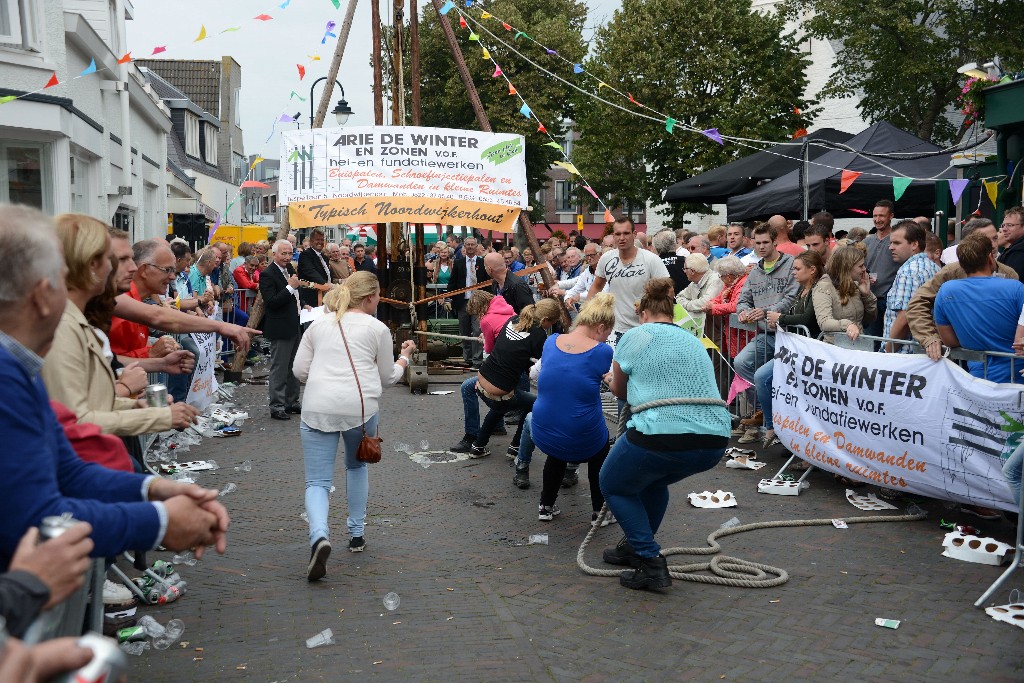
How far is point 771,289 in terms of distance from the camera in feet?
30.3

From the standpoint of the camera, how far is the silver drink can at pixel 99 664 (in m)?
2.03

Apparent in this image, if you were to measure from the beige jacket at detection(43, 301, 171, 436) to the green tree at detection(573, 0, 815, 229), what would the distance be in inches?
1181

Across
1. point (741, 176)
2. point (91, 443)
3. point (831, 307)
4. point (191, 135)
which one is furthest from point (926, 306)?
point (191, 135)

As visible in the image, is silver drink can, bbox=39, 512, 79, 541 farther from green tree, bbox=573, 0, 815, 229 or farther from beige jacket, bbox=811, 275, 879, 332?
green tree, bbox=573, 0, 815, 229

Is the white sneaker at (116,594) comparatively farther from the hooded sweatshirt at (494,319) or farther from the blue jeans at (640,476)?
the hooded sweatshirt at (494,319)


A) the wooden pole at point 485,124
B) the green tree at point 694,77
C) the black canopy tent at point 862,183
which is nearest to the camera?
the black canopy tent at point 862,183

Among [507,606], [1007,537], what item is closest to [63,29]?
[507,606]

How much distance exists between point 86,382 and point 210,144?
43455 millimetres

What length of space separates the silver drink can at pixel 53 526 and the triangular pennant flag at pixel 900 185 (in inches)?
517

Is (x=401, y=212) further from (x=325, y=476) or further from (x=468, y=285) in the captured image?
(x=325, y=476)

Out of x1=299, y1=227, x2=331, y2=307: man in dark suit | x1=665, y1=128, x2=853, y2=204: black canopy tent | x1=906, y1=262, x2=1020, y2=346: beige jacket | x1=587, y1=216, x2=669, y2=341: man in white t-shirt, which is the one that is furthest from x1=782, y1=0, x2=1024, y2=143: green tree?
x1=906, y1=262, x2=1020, y2=346: beige jacket

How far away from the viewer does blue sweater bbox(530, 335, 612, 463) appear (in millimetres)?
6836

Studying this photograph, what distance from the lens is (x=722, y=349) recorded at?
10.6 meters

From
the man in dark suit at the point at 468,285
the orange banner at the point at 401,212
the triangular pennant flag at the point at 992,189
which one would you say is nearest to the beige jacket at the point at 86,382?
the orange banner at the point at 401,212
